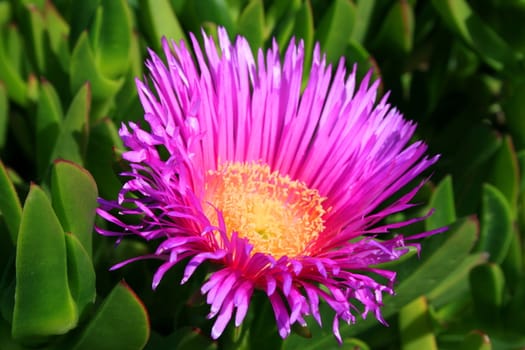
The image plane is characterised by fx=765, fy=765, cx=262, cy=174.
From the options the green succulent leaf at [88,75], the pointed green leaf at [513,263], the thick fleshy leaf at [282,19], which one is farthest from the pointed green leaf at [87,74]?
the pointed green leaf at [513,263]

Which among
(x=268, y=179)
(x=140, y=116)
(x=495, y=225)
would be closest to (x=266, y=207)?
(x=268, y=179)

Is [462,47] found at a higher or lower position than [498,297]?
higher

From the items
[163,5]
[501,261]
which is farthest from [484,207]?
[163,5]

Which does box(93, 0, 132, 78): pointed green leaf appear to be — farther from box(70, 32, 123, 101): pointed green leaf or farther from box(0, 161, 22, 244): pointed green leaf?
box(0, 161, 22, 244): pointed green leaf

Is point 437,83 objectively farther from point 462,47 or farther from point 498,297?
point 498,297

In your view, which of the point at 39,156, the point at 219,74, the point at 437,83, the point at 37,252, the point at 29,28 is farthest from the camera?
the point at 437,83

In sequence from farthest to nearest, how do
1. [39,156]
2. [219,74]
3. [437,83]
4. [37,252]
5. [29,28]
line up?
[437,83] → [29,28] → [39,156] → [219,74] → [37,252]
